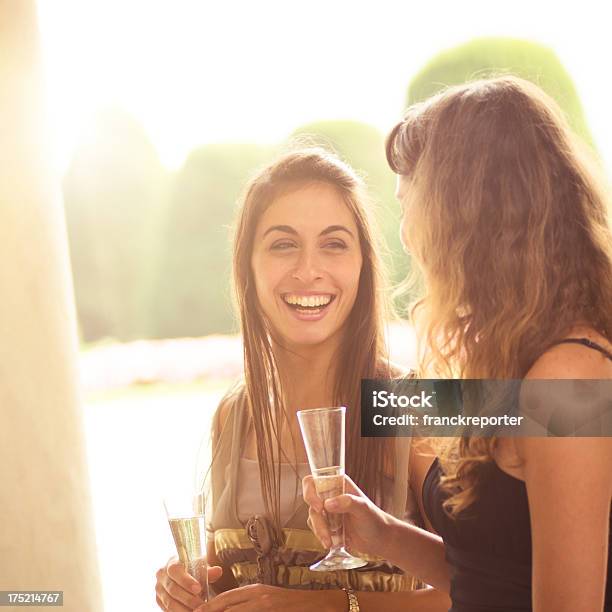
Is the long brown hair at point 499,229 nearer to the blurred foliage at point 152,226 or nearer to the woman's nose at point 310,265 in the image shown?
the woman's nose at point 310,265

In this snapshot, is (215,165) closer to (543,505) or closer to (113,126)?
(113,126)

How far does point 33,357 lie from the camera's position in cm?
256

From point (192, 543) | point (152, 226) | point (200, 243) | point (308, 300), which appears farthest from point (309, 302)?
point (192, 543)

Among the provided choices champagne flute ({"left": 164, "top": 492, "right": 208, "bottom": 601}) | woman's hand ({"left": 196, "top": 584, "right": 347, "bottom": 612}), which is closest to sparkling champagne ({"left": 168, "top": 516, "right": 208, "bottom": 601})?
champagne flute ({"left": 164, "top": 492, "right": 208, "bottom": 601})

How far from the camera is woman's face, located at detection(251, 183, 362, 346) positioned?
2.30 m

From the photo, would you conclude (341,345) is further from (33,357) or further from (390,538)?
(33,357)

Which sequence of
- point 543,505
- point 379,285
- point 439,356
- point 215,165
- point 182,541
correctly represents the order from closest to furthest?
point 543,505
point 182,541
point 439,356
point 379,285
point 215,165

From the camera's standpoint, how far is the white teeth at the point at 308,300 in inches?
91.9

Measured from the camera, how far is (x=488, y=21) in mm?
2369

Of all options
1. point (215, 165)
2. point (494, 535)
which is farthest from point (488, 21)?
point (494, 535)

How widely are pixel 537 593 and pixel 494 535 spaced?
0.14 meters

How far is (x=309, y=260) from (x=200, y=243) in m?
0.38

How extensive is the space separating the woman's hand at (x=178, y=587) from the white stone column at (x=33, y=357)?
23.6 inches

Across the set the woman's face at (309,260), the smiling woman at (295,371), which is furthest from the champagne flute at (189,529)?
the woman's face at (309,260)
